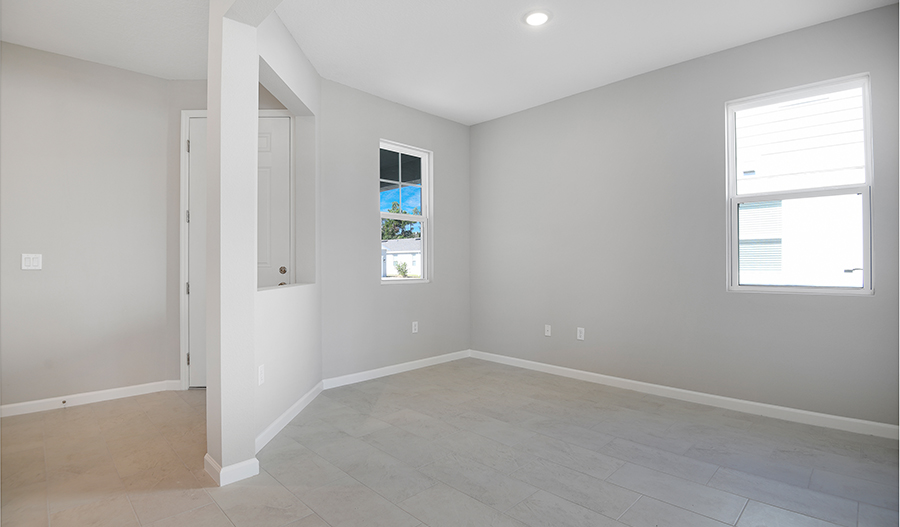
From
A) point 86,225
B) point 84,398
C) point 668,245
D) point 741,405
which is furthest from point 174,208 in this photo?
point 741,405

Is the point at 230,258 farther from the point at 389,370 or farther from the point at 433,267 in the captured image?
the point at 433,267

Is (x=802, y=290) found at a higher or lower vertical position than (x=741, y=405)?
higher

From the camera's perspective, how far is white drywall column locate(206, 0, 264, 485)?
2230 mm

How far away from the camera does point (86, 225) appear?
11.7 ft

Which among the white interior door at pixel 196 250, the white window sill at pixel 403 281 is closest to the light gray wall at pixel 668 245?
the white window sill at pixel 403 281

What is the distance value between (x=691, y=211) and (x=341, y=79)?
3.18m

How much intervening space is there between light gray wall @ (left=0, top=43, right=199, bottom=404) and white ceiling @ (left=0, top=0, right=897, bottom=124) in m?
0.26

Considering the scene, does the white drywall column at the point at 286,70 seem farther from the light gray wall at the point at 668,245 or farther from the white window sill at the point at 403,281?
the light gray wall at the point at 668,245

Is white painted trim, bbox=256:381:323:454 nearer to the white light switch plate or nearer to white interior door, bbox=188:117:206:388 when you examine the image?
white interior door, bbox=188:117:206:388

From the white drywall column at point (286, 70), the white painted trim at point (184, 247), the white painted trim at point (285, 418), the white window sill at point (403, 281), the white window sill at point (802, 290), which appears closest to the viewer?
the white painted trim at point (285, 418)

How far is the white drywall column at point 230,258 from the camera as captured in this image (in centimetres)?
223

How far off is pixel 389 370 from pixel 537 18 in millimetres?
3286

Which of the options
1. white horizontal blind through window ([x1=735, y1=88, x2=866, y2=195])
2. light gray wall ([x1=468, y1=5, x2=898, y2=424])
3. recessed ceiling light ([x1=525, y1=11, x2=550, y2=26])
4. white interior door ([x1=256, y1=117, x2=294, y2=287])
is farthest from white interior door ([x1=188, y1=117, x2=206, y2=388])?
white horizontal blind through window ([x1=735, y1=88, x2=866, y2=195])

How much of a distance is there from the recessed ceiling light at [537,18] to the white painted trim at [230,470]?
317cm
